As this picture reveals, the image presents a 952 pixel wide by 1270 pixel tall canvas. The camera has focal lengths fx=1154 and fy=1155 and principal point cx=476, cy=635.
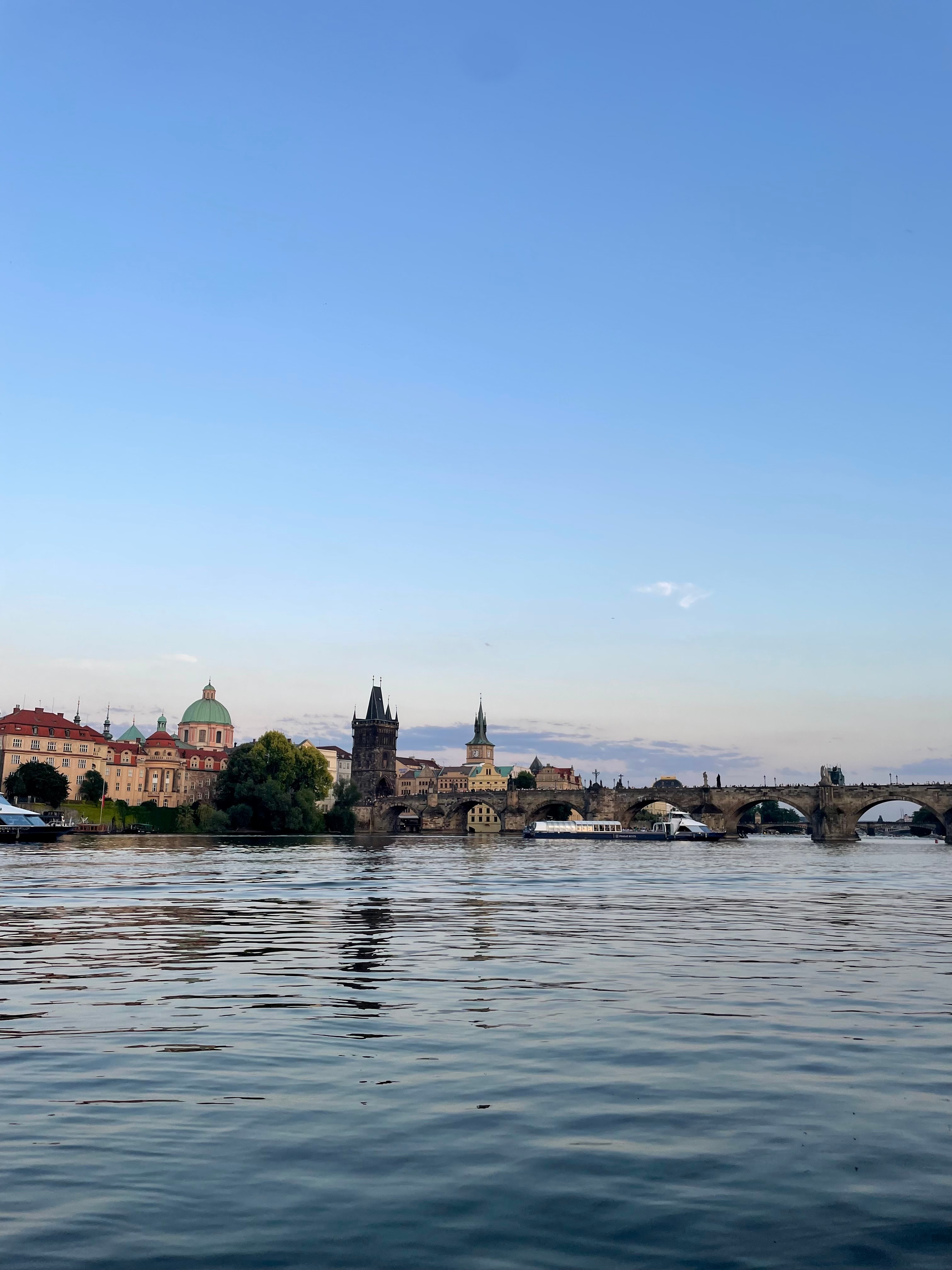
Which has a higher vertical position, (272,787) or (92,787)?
(272,787)

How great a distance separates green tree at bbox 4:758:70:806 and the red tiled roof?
64.5 feet

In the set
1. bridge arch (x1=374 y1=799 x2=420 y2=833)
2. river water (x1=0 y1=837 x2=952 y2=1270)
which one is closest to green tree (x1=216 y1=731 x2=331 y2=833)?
bridge arch (x1=374 y1=799 x2=420 y2=833)

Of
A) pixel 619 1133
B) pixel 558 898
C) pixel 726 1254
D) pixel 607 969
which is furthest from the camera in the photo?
pixel 558 898

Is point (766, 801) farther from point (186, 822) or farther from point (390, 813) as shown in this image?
point (186, 822)

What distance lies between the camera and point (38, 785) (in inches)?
5955

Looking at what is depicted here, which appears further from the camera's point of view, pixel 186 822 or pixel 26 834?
pixel 186 822

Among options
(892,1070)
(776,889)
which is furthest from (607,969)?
(776,889)

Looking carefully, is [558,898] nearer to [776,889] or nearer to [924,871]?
[776,889]

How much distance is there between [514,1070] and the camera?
11.0 metres

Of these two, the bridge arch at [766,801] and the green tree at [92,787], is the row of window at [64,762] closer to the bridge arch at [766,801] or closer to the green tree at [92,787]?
the green tree at [92,787]

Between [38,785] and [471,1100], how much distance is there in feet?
503

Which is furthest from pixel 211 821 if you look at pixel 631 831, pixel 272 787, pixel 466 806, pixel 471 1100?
pixel 471 1100

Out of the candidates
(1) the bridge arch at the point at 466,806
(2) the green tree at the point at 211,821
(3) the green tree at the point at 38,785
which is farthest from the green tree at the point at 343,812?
(3) the green tree at the point at 38,785

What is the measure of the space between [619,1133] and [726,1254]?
7.90 feet
